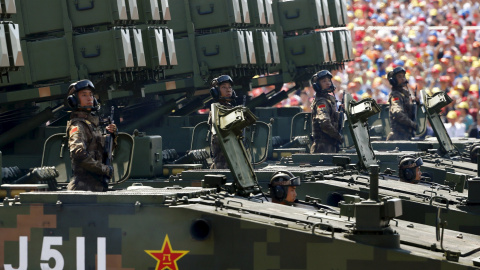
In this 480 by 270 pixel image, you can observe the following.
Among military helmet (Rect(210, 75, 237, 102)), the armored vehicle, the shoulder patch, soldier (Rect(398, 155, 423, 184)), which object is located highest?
military helmet (Rect(210, 75, 237, 102))

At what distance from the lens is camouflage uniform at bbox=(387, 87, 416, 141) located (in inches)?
886

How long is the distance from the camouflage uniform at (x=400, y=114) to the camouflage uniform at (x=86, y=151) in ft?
36.7

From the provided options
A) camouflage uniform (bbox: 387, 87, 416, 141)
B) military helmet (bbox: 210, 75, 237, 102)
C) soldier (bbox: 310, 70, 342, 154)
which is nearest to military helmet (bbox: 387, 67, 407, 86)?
camouflage uniform (bbox: 387, 87, 416, 141)

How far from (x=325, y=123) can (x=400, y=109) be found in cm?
429

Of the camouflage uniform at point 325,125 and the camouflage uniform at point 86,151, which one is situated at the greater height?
the camouflage uniform at point 86,151

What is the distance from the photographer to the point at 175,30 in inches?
840

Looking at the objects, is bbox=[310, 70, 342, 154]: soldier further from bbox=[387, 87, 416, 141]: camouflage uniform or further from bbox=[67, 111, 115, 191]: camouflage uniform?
bbox=[67, 111, 115, 191]: camouflage uniform

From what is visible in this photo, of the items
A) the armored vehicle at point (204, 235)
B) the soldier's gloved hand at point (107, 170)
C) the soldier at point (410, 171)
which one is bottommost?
the soldier at point (410, 171)

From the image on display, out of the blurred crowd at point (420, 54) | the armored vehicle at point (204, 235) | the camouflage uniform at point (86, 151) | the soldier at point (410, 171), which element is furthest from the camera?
the blurred crowd at point (420, 54)

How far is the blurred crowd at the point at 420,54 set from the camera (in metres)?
28.1

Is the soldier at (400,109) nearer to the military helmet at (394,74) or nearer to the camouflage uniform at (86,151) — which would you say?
the military helmet at (394,74)

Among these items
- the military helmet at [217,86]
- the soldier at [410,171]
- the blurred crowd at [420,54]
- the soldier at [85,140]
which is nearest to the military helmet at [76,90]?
the soldier at [85,140]

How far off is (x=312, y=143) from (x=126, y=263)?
370 inches

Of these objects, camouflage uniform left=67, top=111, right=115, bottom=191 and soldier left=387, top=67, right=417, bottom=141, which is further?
soldier left=387, top=67, right=417, bottom=141
